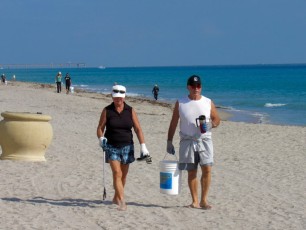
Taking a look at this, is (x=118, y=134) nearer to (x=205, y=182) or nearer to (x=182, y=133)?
(x=182, y=133)

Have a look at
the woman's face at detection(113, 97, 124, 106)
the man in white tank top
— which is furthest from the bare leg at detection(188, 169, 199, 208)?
the woman's face at detection(113, 97, 124, 106)

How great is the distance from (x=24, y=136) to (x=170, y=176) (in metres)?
4.51

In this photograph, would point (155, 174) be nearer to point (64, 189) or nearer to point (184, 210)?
point (64, 189)

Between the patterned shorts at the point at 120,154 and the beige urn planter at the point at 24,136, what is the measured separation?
4.18 metres

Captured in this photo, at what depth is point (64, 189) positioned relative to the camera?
9.96 m

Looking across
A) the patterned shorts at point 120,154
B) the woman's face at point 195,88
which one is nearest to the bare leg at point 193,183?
the patterned shorts at point 120,154

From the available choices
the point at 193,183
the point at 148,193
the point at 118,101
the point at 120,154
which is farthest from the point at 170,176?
the point at 148,193

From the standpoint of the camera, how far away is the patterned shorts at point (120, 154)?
27.4ft

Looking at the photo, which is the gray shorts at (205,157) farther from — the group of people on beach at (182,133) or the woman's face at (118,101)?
the woman's face at (118,101)

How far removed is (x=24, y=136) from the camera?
1225 centimetres

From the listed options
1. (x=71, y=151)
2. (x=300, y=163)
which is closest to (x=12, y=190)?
(x=71, y=151)

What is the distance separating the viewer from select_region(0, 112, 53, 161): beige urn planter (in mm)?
12258

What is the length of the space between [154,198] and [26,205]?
1.77 metres

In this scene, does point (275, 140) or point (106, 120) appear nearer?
point (106, 120)
